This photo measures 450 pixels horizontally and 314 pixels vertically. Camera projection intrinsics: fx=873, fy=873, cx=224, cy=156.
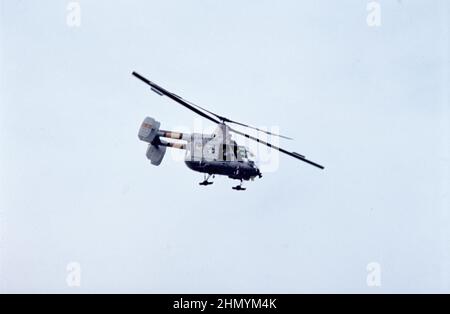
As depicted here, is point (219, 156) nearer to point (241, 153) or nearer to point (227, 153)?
point (227, 153)

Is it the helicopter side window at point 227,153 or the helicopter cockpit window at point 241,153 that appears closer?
the helicopter side window at point 227,153

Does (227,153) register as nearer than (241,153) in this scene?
Yes

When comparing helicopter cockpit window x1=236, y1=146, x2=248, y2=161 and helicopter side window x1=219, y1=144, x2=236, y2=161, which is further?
helicopter cockpit window x1=236, y1=146, x2=248, y2=161
